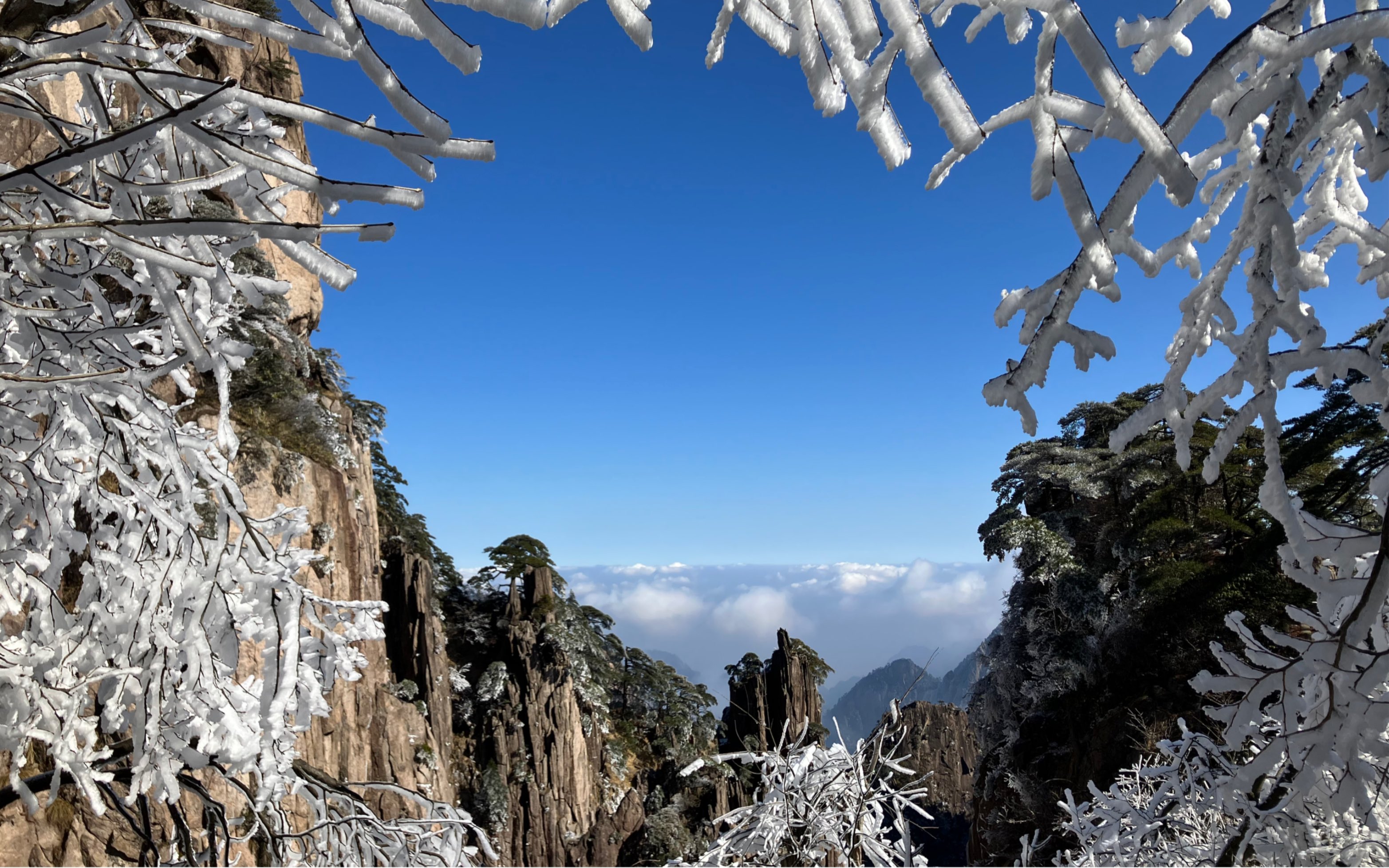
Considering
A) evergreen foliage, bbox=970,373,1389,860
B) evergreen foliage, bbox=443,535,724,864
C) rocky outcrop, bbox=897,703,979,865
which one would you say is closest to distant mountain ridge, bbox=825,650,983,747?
rocky outcrop, bbox=897,703,979,865

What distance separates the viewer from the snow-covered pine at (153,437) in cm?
115

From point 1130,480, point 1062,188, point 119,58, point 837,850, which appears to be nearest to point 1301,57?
point 1062,188

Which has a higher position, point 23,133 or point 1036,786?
point 23,133

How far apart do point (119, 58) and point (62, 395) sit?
876 millimetres

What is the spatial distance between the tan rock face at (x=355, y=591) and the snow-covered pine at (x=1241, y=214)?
6857 millimetres

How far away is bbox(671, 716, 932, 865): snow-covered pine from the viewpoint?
12.0 ft

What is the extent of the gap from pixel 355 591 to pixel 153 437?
9.37 meters

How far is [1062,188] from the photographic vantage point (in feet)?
2.41

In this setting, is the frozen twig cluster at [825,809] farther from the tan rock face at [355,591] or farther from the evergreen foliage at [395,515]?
the evergreen foliage at [395,515]

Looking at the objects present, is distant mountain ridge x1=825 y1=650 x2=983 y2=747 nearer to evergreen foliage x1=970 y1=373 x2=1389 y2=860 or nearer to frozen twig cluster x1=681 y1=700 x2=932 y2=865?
frozen twig cluster x1=681 y1=700 x2=932 y2=865

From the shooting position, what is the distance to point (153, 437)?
2.04 meters

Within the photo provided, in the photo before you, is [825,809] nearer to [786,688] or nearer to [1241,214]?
[1241,214]

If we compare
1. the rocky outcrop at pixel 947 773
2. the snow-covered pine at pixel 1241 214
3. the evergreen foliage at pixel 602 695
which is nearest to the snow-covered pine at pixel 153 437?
the snow-covered pine at pixel 1241 214

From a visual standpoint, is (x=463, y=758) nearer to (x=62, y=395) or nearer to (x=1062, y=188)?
(x=62, y=395)
